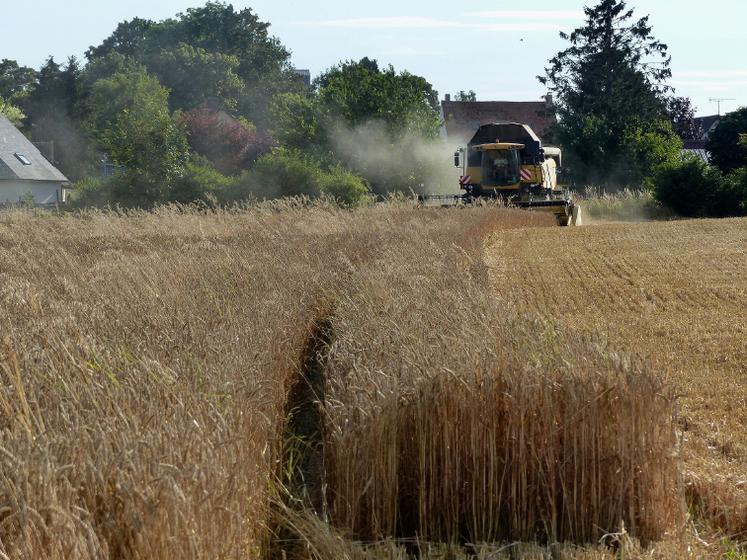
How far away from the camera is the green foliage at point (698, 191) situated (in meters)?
38.1

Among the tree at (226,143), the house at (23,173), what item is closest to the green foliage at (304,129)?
the tree at (226,143)

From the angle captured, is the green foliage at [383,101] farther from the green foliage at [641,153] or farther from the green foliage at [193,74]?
the green foliage at [193,74]

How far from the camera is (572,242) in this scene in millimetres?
22438

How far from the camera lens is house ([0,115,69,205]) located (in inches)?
2152

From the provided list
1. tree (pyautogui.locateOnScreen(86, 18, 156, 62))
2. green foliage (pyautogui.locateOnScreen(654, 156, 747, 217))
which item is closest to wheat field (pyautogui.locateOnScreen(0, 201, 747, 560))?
green foliage (pyautogui.locateOnScreen(654, 156, 747, 217))

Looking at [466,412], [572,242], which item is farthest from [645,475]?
[572,242]

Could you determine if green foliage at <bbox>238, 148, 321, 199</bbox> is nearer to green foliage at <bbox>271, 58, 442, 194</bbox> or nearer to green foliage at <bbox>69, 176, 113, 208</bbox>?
green foliage at <bbox>69, 176, 113, 208</bbox>

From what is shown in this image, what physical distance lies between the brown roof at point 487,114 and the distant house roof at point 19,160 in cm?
2414

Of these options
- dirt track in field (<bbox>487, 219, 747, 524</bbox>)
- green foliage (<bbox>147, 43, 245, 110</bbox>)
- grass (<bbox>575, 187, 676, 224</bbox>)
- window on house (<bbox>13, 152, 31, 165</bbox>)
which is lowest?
grass (<bbox>575, 187, 676, 224</bbox>)

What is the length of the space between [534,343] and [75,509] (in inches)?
128

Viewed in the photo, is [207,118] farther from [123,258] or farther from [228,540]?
[228,540]

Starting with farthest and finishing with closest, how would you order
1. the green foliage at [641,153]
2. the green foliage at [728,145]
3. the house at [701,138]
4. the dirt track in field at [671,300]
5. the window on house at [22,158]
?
1. the house at [701,138]
2. the window on house at [22,158]
3. the green foliage at [728,145]
4. the green foliage at [641,153]
5. the dirt track in field at [671,300]

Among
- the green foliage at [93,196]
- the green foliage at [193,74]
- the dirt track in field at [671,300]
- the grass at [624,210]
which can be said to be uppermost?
the green foliage at [193,74]

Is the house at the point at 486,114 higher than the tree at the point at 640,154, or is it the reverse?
the house at the point at 486,114
